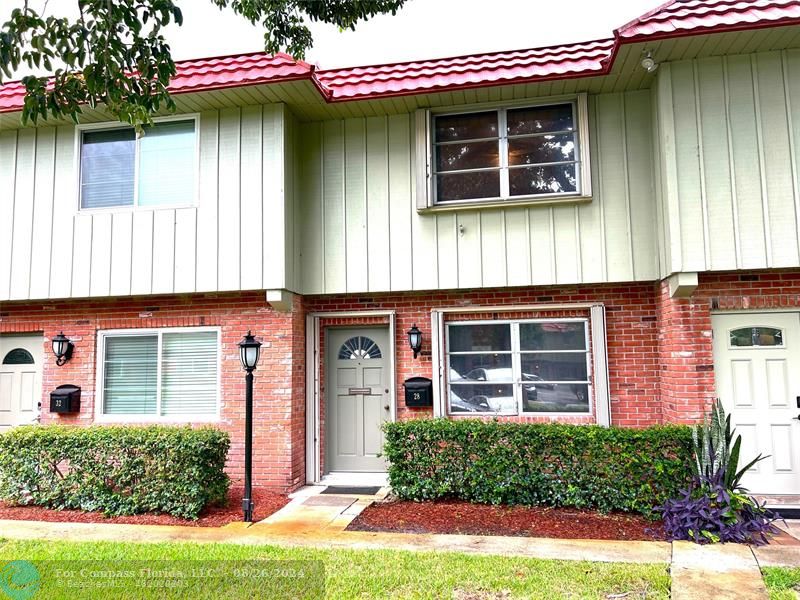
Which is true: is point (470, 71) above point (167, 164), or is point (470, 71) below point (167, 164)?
above

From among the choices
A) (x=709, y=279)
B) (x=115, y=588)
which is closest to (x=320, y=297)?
(x=115, y=588)

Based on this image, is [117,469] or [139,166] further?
[139,166]

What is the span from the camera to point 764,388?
620 cm

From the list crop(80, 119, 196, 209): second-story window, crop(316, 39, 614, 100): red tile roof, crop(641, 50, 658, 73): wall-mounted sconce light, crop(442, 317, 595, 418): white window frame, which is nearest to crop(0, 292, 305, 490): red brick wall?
crop(80, 119, 196, 209): second-story window

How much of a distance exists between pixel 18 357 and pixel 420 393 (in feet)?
19.6

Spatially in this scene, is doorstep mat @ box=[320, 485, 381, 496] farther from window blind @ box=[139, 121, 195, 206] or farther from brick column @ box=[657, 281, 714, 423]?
window blind @ box=[139, 121, 195, 206]

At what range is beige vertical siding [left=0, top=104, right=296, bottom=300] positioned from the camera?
23.0 feet

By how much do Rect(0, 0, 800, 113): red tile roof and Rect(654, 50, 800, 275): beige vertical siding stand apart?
600mm

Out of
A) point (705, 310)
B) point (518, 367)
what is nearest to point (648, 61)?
point (705, 310)

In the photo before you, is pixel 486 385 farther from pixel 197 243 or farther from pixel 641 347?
pixel 197 243

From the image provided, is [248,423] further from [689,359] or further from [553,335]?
[689,359]

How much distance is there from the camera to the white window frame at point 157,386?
7332 millimetres

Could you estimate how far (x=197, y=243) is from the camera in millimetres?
7141

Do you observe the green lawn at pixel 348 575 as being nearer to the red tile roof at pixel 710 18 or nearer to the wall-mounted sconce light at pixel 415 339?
the wall-mounted sconce light at pixel 415 339
